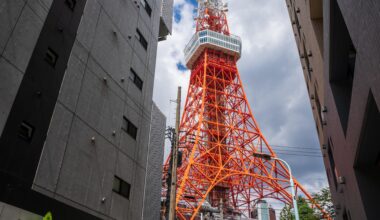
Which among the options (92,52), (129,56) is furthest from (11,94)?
(129,56)

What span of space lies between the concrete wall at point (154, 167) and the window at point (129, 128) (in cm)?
137

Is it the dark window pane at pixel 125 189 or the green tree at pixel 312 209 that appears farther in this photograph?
the green tree at pixel 312 209

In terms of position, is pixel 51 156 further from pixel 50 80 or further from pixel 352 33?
pixel 352 33

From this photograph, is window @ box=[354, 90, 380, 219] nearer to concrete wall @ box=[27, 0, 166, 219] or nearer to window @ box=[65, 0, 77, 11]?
concrete wall @ box=[27, 0, 166, 219]

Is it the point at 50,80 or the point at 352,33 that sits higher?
the point at 50,80

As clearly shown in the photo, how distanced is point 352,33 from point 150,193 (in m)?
10.9

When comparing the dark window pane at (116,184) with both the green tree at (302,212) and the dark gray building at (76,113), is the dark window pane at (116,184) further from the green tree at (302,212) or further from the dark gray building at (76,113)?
the green tree at (302,212)

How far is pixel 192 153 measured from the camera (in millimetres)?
37125

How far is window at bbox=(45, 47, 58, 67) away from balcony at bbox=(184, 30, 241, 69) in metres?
40.0

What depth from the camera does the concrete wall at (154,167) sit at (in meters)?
14.1

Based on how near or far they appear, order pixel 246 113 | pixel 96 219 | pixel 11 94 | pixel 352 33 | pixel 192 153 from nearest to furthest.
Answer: pixel 352 33
pixel 11 94
pixel 96 219
pixel 192 153
pixel 246 113

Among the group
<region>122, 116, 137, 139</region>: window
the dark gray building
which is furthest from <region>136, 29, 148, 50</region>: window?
<region>122, 116, 137, 139</region>: window

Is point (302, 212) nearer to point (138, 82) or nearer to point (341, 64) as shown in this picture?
point (138, 82)

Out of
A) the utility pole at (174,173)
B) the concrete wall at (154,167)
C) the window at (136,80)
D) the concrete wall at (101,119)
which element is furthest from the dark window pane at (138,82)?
the utility pole at (174,173)
